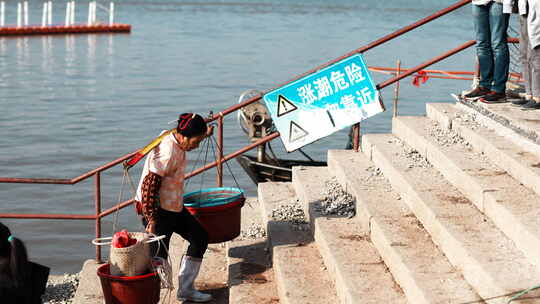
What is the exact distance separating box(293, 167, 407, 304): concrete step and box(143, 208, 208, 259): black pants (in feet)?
3.26

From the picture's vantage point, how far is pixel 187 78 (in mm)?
25500

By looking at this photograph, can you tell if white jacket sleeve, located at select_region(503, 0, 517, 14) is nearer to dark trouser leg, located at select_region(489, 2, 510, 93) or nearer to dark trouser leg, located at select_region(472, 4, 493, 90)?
dark trouser leg, located at select_region(489, 2, 510, 93)

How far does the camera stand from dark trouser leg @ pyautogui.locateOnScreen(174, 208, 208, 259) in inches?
249

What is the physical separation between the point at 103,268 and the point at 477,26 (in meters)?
4.43

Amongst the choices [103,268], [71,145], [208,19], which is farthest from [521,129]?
[208,19]

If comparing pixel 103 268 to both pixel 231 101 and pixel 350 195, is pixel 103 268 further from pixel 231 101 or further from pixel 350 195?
pixel 231 101

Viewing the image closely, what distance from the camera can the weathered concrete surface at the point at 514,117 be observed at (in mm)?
6624

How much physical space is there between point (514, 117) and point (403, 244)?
7.43ft

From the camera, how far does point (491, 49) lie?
791cm

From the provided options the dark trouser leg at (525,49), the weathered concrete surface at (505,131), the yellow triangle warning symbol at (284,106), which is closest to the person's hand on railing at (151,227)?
the yellow triangle warning symbol at (284,106)

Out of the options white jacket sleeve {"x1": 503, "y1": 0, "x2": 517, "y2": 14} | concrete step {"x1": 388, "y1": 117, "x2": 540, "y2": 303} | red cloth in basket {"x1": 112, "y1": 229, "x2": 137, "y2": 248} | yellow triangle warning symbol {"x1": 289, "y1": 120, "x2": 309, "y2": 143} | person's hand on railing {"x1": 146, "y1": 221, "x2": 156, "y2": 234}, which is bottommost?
red cloth in basket {"x1": 112, "y1": 229, "x2": 137, "y2": 248}

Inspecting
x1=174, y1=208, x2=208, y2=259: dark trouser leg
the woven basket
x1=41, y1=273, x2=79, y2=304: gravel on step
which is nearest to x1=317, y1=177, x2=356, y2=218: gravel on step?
x1=174, y1=208, x2=208, y2=259: dark trouser leg

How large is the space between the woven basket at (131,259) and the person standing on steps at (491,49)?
3.90 metres

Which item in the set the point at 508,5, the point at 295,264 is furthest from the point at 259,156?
the point at 295,264
